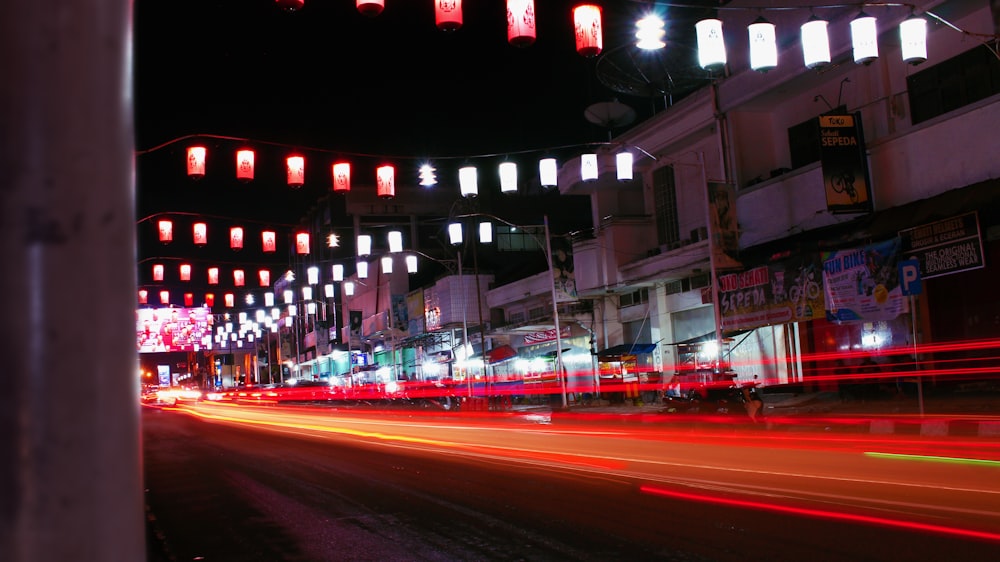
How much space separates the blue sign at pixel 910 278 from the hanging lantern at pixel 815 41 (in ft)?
19.5

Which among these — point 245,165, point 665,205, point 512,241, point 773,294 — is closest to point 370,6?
point 245,165

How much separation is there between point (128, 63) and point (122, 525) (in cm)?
100

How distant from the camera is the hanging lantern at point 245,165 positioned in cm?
2527

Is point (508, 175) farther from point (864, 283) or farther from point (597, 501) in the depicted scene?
point (597, 501)

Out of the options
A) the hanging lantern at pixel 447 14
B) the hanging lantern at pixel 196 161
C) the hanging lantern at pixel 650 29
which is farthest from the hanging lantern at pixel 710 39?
the hanging lantern at pixel 196 161

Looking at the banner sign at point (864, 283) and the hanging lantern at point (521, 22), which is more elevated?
the hanging lantern at point (521, 22)

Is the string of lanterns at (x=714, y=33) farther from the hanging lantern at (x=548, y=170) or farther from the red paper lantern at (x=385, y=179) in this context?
the red paper lantern at (x=385, y=179)

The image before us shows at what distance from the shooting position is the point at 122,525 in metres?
1.63

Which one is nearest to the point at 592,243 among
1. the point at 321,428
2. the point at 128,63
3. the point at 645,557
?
the point at 321,428

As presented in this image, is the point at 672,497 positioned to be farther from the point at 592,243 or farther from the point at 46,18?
the point at 592,243

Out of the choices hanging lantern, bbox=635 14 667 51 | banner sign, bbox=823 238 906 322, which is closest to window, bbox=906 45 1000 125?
banner sign, bbox=823 238 906 322

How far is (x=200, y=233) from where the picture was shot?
1449 inches

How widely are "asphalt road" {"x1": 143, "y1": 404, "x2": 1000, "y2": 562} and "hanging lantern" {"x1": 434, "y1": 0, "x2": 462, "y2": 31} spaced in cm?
852

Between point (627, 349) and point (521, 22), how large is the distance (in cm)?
1932
